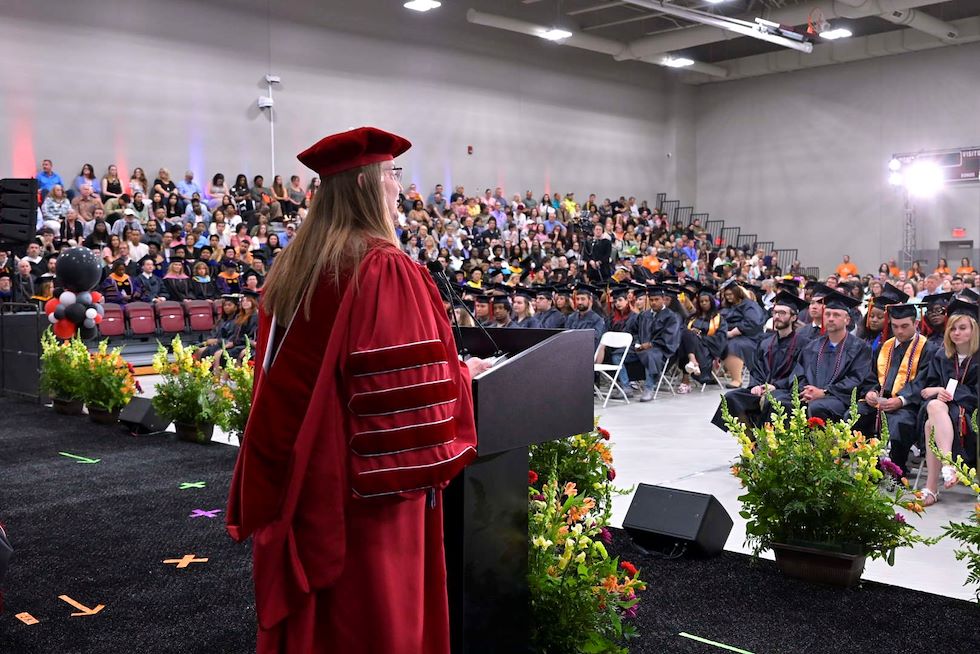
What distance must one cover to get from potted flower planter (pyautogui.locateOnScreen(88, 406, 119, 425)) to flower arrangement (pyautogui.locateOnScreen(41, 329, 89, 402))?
24 cm

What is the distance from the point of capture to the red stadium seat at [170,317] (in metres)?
13.9

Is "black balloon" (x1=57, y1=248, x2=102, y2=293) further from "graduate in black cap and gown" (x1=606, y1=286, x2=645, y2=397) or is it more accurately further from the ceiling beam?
the ceiling beam

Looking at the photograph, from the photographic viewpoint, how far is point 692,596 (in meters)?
3.84

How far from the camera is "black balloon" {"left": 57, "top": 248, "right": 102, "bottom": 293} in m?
7.41

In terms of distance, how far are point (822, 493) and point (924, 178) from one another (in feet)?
76.2

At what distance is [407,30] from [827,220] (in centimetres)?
1306

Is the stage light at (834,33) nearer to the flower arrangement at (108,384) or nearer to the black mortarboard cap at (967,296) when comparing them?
the black mortarboard cap at (967,296)

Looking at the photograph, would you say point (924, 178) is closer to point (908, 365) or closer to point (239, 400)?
point (908, 365)

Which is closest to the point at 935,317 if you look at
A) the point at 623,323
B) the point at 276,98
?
the point at 623,323

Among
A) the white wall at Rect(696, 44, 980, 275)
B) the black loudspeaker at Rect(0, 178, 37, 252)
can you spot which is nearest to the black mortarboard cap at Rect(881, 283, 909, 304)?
the black loudspeaker at Rect(0, 178, 37, 252)

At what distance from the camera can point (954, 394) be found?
19.0 ft

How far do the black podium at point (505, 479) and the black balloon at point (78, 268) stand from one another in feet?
18.7

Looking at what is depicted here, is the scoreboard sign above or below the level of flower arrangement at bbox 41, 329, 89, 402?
above

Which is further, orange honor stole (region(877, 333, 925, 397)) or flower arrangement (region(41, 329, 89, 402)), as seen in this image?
flower arrangement (region(41, 329, 89, 402))
